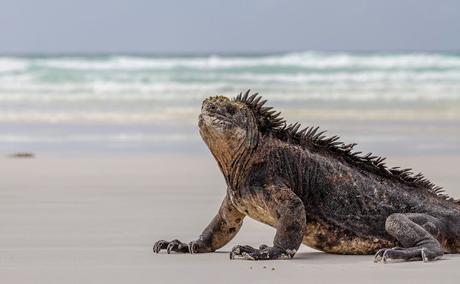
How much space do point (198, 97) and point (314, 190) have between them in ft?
81.9

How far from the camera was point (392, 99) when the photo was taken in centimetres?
3091

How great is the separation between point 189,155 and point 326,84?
21.6 metres

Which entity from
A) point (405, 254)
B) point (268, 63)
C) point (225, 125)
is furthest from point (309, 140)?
point (268, 63)

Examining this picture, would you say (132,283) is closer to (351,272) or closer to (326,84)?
(351,272)

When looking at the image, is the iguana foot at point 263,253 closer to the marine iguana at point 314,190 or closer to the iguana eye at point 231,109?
the marine iguana at point 314,190

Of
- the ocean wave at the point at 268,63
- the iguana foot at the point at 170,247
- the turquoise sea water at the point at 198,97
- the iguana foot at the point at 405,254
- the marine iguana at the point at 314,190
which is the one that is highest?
the ocean wave at the point at 268,63

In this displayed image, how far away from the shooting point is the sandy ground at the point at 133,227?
6871mm

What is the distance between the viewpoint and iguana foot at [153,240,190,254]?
813cm

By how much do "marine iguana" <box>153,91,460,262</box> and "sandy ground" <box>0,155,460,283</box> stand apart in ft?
0.69

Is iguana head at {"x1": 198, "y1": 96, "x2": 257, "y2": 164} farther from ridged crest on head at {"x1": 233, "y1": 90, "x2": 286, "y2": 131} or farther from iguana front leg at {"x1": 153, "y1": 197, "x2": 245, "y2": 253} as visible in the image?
iguana front leg at {"x1": 153, "y1": 197, "x2": 245, "y2": 253}

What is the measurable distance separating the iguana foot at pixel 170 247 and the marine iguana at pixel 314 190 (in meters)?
0.57

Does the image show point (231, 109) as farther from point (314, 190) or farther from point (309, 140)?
point (314, 190)

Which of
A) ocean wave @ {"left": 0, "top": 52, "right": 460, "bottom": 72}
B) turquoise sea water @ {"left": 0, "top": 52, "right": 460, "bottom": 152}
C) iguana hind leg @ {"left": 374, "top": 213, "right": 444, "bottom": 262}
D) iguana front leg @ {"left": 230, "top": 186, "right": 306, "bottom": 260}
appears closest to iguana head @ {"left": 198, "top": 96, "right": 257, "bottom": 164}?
iguana front leg @ {"left": 230, "top": 186, "right": 306, "bottom": 260}

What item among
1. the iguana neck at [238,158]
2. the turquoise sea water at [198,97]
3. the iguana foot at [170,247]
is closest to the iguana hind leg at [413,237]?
the iguana neck at [238,158]
